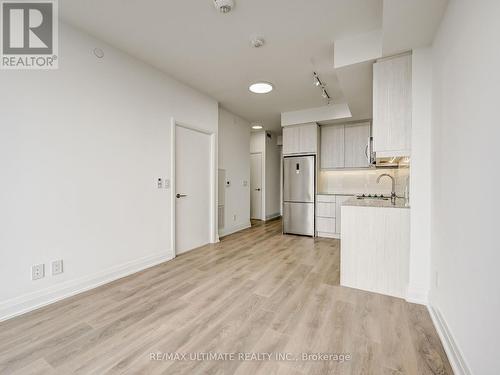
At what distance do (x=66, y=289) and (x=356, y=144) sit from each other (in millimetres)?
5264

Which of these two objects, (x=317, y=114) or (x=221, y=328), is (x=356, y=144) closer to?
(x=317, y=114)

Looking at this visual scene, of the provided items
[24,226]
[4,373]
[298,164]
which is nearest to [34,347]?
[4,373]

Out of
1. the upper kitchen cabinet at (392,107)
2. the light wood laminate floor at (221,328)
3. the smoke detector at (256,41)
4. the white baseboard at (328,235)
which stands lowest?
the light wood laminate floor at (221,328)

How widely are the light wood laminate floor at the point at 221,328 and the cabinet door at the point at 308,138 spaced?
2.91m

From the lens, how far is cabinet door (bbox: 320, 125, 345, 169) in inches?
202

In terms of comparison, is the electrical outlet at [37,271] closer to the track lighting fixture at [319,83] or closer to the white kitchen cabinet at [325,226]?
the track lighting fixture at [319,83]

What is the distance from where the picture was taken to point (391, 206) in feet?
7.79

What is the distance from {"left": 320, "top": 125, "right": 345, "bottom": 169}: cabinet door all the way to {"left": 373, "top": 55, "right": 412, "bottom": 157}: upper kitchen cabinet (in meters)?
2.78

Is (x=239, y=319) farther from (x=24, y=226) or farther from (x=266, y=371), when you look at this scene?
(x=24, y=226)

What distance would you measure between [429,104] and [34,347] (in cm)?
368

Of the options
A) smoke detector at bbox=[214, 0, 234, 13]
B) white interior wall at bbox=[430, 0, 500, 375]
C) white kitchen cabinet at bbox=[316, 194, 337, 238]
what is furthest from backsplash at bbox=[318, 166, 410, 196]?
smoke detector at bbox=[214, 0, 234, 13]

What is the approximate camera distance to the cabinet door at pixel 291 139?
5.11 metres

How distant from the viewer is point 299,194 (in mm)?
5039

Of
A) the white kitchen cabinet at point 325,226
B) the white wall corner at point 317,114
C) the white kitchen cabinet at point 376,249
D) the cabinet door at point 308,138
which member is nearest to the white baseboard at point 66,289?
the white kitchen cabinet at point 376,249
